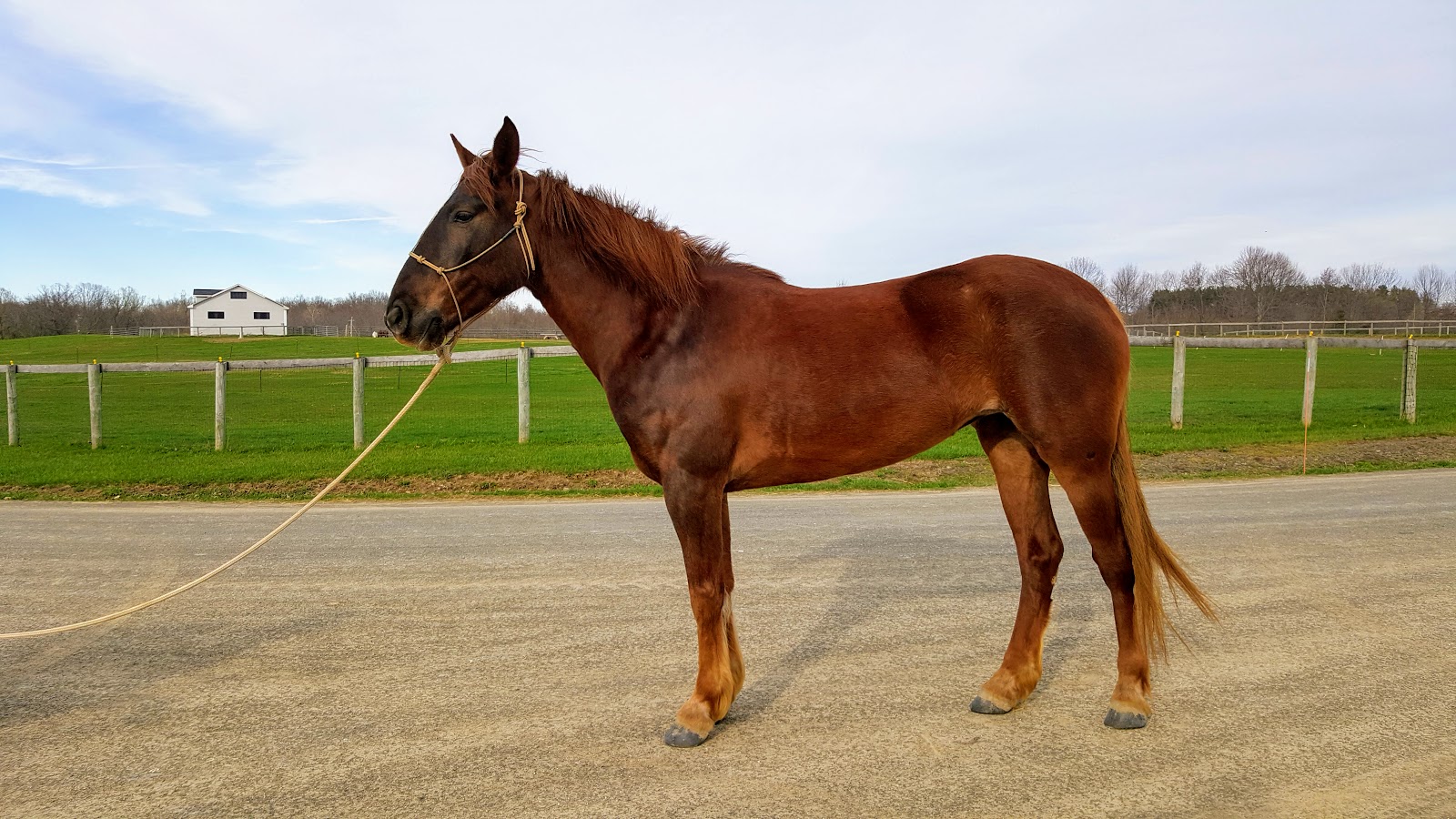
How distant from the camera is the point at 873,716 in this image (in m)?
3.56

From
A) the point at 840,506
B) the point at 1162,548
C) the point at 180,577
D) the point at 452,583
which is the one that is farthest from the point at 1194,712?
the point at 180,577

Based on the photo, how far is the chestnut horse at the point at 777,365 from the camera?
3486 mm

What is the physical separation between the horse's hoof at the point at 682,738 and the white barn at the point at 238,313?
314 ft

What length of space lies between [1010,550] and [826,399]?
3821mm

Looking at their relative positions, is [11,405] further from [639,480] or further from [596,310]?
[596,310]

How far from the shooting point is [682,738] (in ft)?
10.9

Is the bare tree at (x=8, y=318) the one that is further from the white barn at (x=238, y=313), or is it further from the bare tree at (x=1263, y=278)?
the bare tree at (x=1263, y=278)

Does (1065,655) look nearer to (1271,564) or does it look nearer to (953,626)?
(953,626)

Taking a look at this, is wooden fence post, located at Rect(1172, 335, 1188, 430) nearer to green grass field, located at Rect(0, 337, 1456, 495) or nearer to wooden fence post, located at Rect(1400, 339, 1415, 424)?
green grass field, located at Rect(0, 337, 1456, 495)

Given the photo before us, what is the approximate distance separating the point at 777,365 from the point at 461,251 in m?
1.50

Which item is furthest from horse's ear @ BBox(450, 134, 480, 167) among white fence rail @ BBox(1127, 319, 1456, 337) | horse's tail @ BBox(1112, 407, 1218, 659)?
white fence rail @ BBox(1127, 319, 1456, 337)

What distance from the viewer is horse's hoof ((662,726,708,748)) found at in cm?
332

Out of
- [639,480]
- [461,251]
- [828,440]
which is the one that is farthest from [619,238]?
[639,480]

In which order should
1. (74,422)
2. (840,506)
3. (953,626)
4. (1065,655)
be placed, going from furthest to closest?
(74,422) < (840,506) < (953,626) < (1065,655)
